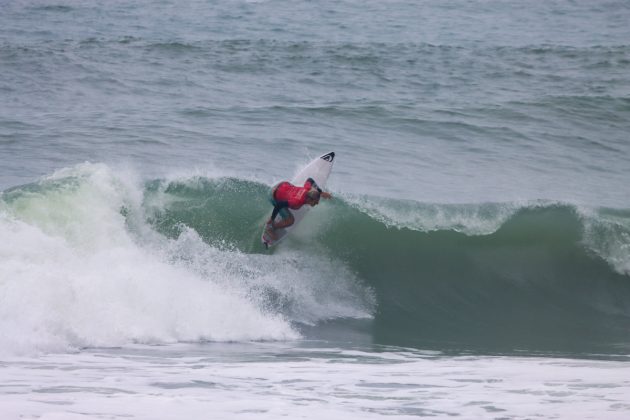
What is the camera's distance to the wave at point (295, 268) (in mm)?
8875

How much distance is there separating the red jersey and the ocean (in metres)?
0.64

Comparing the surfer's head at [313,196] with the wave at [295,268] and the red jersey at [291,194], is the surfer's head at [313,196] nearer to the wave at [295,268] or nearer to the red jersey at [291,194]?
the red jersey at [291,194]

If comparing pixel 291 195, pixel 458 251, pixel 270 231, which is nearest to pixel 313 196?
pixel 291 195

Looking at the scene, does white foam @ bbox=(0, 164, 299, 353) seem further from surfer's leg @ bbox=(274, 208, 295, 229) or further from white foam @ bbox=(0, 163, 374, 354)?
surfer's leg @ bbox=(274, 208, 295, 229)

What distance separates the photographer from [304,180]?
37.1 ft

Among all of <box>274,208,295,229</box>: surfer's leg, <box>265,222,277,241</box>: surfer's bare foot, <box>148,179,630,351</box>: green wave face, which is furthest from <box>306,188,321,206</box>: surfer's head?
<box>148,179,630,351</box>: green wave face

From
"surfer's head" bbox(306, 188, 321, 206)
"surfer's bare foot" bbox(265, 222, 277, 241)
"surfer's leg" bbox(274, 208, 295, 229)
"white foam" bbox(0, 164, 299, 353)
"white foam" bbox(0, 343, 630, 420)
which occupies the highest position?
"surfer's head" bbox(306, 188, 321, 206)

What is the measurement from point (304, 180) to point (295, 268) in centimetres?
126

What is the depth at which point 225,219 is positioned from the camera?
11555 mm

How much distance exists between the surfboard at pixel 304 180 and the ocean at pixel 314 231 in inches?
6.8

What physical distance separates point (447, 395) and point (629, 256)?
241 inches

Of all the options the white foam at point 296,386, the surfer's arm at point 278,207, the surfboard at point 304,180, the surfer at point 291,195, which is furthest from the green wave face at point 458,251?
the white foam at point 296,386

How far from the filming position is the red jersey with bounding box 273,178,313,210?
420 inches

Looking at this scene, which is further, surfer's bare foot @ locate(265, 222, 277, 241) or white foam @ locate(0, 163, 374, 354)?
surfer's bare foot @ locate(265, 222, 277, 241)
